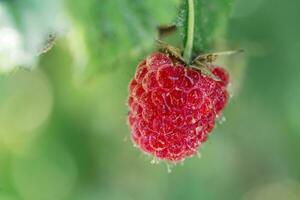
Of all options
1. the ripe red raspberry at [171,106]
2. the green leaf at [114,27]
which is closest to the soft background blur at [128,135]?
the ripe red raspberry at [171,106]

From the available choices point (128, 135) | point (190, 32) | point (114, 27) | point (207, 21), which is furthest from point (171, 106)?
point (128, 135)

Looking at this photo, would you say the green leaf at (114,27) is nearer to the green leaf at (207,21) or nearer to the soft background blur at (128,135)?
the green leaf at (207,21)

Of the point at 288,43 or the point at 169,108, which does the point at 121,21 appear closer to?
the point at 169,108

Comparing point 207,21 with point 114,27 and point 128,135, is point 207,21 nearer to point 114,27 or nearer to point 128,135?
point 114,27

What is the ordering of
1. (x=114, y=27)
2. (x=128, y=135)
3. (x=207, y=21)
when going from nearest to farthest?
(x=114, y=27), (x=207, y=21), (x=128, y=135)

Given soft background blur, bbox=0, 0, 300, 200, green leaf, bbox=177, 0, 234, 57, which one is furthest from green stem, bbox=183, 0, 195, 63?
soft background blur, bbox=0, 0, 300, 200

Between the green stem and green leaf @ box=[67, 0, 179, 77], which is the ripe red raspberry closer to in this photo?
the green stem
